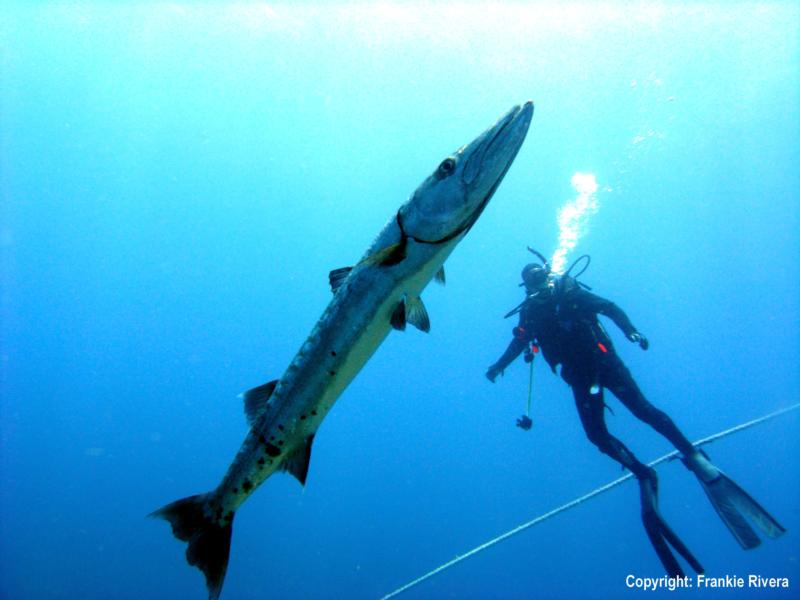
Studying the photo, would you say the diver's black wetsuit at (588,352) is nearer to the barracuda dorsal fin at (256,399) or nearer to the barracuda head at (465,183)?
the barracuda dorsal fin at (256,399)

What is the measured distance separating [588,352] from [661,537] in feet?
9.34

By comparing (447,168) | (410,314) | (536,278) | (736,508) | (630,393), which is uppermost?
(536,278)

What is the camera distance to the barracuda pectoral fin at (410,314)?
253 centimetres

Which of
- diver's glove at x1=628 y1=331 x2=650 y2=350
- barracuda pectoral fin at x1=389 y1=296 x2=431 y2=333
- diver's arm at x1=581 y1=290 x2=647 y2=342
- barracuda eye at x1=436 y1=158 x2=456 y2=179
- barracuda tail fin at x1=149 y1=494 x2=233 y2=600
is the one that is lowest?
barracuda tail fin at x1=149 y1=494 x2=233 y2=600

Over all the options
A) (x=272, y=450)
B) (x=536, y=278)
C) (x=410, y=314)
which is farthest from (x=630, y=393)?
(x=272, y=450)

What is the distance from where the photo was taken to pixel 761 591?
124ft

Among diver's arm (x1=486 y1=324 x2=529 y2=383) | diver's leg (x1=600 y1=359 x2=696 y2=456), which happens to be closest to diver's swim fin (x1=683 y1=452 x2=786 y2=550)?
diver's leg (x1=600 y1=359 x2=696 y2=456)

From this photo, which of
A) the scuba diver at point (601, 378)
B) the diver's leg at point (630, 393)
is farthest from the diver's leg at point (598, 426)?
the diver's leg at point (630, 393)

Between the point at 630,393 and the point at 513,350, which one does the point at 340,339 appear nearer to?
the point at 513,350

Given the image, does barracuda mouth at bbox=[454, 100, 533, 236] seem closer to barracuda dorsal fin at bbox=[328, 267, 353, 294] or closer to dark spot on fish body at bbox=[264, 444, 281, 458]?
barracuda dorsal fin at bbox=[328, 267, 353, 294]

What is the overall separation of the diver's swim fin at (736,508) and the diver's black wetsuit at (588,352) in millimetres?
484

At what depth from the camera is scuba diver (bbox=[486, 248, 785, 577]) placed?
6.32m

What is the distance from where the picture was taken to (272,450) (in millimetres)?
2666

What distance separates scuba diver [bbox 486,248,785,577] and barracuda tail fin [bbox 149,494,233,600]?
18.8ft
